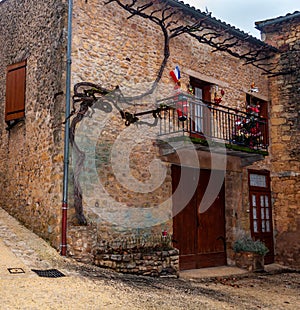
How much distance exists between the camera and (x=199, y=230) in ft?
34.1

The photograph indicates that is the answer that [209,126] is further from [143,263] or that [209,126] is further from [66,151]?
[143,263]

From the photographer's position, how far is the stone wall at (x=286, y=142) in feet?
38.7

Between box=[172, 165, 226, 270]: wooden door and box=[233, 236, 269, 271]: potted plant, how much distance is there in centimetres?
45

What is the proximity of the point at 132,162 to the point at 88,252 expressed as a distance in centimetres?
230

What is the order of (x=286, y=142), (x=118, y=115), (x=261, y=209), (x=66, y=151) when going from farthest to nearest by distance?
(x=286, y=142) → (x=261, y=209) → (x=118, y=115) → (x=66, y=151)

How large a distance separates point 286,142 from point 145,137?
5.06 m

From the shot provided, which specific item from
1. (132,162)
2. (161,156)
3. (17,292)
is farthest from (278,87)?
(17,292)

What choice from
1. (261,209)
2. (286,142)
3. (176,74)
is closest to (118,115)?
(176,74)

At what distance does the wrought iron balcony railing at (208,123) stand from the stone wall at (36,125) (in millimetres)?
2532

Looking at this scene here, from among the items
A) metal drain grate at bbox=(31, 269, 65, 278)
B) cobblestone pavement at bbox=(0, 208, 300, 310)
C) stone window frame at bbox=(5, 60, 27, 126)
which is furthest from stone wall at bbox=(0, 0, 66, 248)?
metal drain grate at bbox=(31, 269, 65, 278)

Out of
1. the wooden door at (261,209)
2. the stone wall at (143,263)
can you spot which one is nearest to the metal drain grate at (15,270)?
the stone wall at (143,263)

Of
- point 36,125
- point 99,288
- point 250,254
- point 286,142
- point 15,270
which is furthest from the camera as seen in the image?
point 286,142

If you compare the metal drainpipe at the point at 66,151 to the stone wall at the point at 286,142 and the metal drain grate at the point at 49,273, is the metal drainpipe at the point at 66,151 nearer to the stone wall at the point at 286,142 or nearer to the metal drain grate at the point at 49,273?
the metal drain grate at the point at 49,273

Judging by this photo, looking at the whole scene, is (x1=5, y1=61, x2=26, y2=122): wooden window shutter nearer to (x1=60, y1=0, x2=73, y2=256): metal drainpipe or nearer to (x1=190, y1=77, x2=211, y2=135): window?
(x1=60, y1=0, x2=73, y2=256): metal drainpipe
